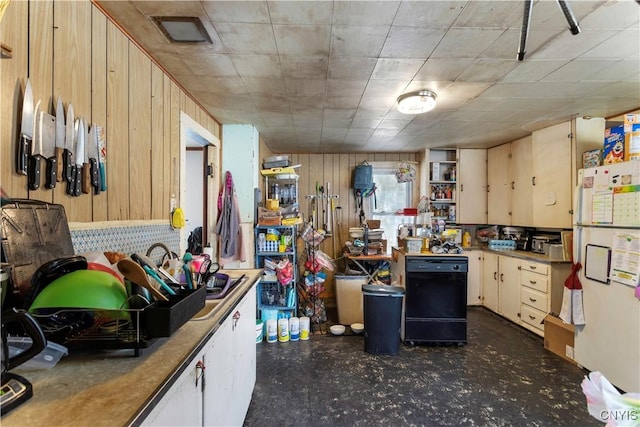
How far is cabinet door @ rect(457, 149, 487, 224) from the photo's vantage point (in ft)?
14.1

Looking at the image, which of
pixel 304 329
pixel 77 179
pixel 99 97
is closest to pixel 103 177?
pixel 77 179

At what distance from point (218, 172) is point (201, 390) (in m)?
2.34

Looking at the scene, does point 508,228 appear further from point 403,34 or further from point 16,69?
point 16,69

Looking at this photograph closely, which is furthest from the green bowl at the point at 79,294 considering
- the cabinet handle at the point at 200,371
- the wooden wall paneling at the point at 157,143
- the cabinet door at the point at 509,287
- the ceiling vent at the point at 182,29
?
the cabinet door at the point at 509,287

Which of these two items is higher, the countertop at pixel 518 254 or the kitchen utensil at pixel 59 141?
the kitchen utensil at pixel 59 141

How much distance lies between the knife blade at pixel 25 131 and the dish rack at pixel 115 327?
0.54 meters

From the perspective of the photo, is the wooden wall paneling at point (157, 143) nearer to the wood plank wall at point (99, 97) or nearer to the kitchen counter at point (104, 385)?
the wood plank wall at point (99, 97)

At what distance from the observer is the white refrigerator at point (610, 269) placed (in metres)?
2.00

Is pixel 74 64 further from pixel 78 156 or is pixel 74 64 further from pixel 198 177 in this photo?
pixel 198 177

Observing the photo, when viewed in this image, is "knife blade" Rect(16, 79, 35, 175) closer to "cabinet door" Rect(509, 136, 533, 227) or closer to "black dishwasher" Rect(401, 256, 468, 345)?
"black dishwasher" Rect(401, 256, 468, 345)

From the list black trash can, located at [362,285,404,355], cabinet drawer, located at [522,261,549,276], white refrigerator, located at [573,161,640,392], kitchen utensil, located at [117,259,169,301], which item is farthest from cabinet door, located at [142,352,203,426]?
cabinet drawer, located at [522,261,549,276]

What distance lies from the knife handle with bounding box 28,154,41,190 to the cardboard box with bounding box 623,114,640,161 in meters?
3.38

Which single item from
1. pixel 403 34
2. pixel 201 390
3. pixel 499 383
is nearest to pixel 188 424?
pixel 201 390

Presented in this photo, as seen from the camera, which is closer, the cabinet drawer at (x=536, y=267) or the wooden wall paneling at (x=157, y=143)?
the wooden wall paneling at (x=157, y=143)
